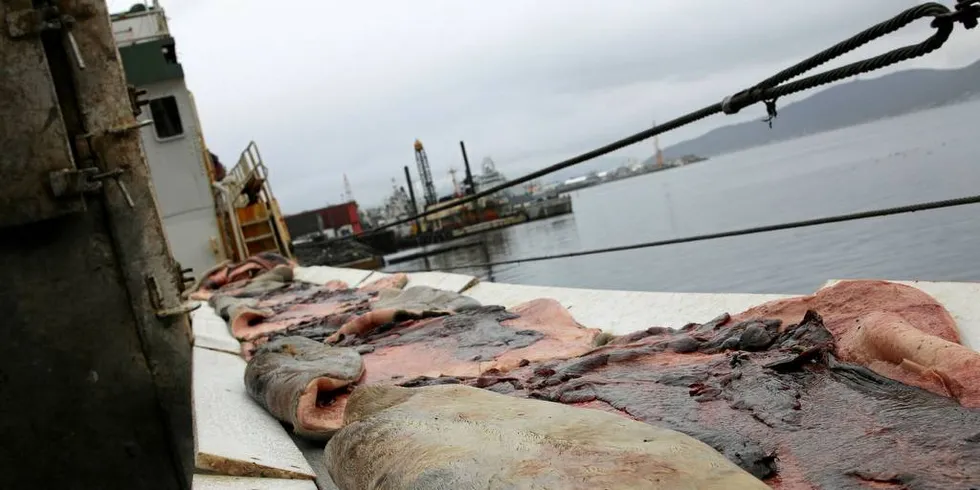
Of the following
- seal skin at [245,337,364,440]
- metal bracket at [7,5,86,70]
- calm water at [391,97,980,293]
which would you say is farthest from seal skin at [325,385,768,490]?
calm water at [391,97,980,293]

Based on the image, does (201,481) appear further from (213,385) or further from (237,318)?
(237,318)

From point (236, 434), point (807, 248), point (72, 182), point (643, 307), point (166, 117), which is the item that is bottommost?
point (807, 248)

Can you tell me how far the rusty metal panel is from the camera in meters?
4.30

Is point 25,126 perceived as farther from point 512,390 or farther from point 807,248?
point 807,248

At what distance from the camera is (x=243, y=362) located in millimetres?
5645

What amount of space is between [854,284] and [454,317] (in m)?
2.82

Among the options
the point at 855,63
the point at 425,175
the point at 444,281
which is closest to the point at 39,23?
the point at 855,63

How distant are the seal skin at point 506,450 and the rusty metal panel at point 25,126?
2661mm

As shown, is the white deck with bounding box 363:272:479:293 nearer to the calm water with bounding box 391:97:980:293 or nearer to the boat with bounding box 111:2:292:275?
the boat with bounding box 111:2:292:275

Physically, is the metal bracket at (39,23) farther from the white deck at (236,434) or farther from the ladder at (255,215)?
the ladder at (255,215)

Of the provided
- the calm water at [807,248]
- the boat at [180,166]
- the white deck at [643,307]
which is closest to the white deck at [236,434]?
the white deck at [643,307]

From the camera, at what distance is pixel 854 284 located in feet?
11.2

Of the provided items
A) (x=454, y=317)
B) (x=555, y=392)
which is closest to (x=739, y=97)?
(x=555, y=392)

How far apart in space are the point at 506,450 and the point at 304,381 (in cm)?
180
